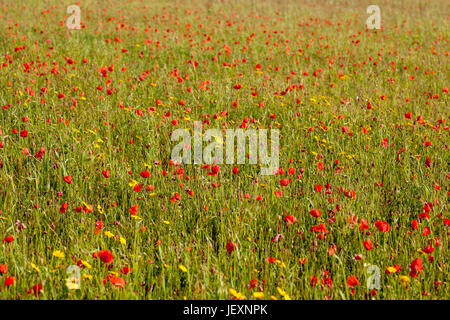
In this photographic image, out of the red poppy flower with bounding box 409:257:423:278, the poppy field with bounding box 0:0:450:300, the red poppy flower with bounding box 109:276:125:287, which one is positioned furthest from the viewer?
the poppy field with bounding box 0:0:450:300

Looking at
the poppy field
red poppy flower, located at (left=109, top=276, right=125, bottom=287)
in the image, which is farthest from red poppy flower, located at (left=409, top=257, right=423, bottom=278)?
red poppy flower, located at (left=109, top=276, right=125, bottom=287)

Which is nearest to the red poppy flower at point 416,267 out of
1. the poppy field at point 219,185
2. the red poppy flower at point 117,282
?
the poppy field at point 219,185

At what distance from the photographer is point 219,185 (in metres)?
3.20

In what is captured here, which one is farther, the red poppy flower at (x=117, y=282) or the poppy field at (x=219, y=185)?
the poppy field at (x=219, y=185)

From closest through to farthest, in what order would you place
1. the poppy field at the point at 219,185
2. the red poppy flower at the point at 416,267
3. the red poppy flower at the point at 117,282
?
the red poppy flower at the point at 117,282, the red poppy flower at the point at 416,267, the poppy field at the point at 219,185

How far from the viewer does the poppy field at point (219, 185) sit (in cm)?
230

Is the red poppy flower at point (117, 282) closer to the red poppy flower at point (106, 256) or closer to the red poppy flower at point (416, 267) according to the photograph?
the red poppy flower at point (106, 256)

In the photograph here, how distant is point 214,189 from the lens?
3.17 metres

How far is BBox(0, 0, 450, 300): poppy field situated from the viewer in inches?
90.4

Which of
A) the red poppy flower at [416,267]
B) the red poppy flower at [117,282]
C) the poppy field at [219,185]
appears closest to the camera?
the red poppy flower at [117,282]

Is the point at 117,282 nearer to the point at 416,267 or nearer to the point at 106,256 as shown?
the point at 106,256

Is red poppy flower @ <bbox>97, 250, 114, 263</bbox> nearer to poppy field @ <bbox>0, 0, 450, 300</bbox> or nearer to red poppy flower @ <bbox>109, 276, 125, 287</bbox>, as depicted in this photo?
poppy field @ <bbox>0, 0, 450, 300</bbox>
